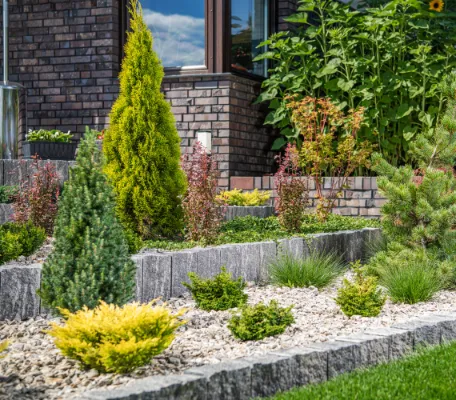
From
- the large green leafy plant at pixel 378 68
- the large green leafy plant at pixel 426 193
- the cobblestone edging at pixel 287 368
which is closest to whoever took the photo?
the cobblestone edging at pixel 287 368

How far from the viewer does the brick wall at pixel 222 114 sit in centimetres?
967

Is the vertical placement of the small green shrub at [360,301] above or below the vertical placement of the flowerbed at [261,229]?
below

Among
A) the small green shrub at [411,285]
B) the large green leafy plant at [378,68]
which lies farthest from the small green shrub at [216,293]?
the large green leafy plant at [378,68]

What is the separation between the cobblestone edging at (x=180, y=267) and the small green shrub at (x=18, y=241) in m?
0.30

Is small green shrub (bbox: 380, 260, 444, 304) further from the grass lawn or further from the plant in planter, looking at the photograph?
the plant in planter

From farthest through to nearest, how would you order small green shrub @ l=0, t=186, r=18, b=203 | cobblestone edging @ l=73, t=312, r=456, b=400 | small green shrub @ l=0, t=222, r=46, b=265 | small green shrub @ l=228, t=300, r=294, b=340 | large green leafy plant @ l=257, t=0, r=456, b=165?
large green leafy plant @ l=257, t=0, r=456, b=165 → small green shrub @ l=0, t=186, r=18, b=203 → small green shrub @ l=0, t=222, r=46, b=265 → small green shrub @ l=228, t=300, r=294, b=340 → cobblestone edging @ l=73, t=312, r=456, b=400

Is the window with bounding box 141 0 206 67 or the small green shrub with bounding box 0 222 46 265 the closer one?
the small green shrub with bounding box 0 222 46 265

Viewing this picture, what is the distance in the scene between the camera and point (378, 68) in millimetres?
9430

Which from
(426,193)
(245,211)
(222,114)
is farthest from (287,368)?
(222,114)

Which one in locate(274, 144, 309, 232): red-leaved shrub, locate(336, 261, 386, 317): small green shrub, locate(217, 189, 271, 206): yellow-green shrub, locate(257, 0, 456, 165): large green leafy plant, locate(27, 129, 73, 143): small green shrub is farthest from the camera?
locate(257, 0, 456, 165): large green leafy plant

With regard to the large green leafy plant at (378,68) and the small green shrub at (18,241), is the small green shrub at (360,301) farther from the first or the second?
the large green leafy plant at (378,68)

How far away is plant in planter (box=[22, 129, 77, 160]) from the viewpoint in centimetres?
873

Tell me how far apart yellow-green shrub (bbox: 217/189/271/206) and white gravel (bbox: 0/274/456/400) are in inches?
136

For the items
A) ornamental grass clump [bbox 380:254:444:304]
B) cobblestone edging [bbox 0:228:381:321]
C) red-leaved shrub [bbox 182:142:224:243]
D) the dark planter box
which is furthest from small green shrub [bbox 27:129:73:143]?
ornamental grass clump [bbox 380:254:444:304]
